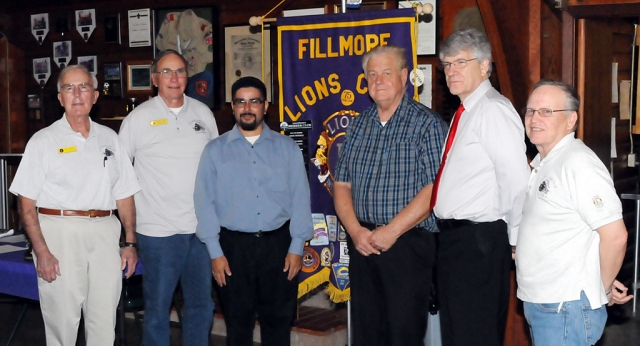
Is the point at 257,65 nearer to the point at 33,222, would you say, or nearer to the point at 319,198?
the point at 319,198

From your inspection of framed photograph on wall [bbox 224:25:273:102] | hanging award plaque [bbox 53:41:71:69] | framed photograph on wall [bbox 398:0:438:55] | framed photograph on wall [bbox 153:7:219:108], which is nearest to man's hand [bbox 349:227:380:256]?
framed photograph on wall [bbox 398:0:438:55]

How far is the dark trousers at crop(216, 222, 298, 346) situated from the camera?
11.3 ft

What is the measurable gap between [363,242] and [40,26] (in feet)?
15.6

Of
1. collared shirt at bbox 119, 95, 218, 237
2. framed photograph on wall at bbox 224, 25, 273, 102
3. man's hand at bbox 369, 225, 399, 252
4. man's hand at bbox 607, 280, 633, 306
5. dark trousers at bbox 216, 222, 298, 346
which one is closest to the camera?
man's hand at bbox 607, 280, 633, 306

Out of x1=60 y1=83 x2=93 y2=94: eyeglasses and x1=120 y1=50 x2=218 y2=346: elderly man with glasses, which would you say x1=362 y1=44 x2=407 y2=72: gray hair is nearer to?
x1=120 y1=50 x2=218 y2=346: elderly man with glasses

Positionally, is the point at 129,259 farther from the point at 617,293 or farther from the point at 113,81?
the point at 113,81

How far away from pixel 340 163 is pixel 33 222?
142 cm

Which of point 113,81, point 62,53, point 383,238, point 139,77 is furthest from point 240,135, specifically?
point 62,53

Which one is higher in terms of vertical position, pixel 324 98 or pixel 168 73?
pixel 168 73

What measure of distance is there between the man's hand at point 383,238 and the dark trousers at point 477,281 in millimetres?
244

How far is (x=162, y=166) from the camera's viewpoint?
3.60m

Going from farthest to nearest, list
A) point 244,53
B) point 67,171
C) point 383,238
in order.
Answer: point 244,53
point 67,171
point 383,238

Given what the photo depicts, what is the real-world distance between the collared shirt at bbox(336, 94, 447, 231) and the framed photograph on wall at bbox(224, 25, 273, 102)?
7.66 ft

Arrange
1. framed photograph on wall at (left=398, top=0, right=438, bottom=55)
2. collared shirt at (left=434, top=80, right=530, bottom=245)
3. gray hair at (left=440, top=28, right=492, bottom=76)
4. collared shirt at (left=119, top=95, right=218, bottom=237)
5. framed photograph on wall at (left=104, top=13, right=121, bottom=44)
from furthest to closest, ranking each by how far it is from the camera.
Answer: framed photograph on wall at (left=104, top=13, right=121, bottom=44) → framed photograph on wall at (left=398, top=0, right=438, bottom=55) → collared shirt at (left=119, top=95, right=218, bottom=237) → gray hair at (left=440, top=28, right=492, bottom=76) → collared shirt at (left=434, top=80, right=530, bottom=245)
